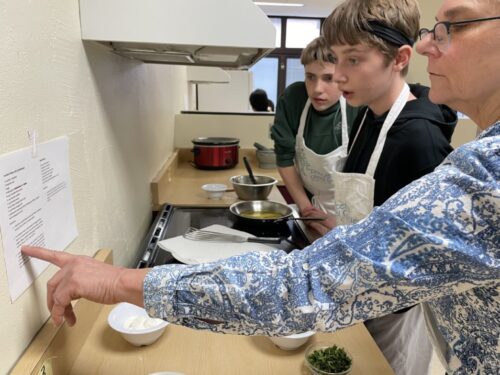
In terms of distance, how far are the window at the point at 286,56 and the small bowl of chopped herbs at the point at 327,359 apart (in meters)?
6.35

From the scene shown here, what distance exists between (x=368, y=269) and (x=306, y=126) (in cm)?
135

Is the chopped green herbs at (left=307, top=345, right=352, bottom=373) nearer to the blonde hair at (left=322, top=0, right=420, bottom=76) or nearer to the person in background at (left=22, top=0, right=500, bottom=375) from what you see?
the person in background at (left=22, top=0, right=500, bottom=375)

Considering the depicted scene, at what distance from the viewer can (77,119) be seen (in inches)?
34.1

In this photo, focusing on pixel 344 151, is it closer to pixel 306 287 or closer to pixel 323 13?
pixel 306 287

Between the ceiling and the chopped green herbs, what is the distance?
5237 mm

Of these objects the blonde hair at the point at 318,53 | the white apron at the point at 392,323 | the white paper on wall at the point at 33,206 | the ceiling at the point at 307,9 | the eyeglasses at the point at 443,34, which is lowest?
the white apron at the point at 392,323

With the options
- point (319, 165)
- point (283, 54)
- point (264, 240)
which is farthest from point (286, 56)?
point (264, 240)

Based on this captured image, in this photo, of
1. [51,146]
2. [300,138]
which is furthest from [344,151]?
[51,146]

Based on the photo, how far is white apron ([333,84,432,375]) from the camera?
3.65 feet

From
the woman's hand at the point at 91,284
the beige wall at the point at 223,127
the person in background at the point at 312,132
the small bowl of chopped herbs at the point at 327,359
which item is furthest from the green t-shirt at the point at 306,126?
the woman's hand at the point at 91,284

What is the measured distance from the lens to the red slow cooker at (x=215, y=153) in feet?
7.96

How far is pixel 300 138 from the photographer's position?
1.77 m

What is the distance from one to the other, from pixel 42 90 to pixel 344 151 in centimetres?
124

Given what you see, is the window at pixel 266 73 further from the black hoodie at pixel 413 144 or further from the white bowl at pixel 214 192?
the black hoodie at pixel 413 144
